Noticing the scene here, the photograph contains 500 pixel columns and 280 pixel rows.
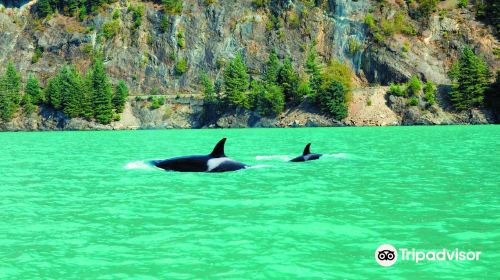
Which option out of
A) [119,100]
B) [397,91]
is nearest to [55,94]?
[119,100]

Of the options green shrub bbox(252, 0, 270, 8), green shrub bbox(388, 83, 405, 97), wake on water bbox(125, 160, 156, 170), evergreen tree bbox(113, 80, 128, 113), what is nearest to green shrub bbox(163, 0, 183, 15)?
green shrub bbox(252, 0, 270, 8)

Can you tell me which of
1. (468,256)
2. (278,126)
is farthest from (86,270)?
(278,126)

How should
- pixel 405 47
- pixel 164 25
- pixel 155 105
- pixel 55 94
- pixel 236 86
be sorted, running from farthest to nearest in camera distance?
pixel 164 25
pixel 405 47
pixel 155 105
pixel 55 94
pixel 236 86

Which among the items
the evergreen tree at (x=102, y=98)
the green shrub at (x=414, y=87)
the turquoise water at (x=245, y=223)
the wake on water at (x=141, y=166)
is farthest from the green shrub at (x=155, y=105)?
the turquoise water at (x=245, y=223)

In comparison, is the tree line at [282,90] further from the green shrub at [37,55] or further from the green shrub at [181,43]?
the green shrub at [37,55]

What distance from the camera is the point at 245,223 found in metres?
15.6

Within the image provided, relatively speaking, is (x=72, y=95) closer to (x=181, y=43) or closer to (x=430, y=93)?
(x=181, y=43)

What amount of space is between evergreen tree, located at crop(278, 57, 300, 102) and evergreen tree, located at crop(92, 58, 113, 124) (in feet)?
150

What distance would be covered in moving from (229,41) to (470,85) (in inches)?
3004

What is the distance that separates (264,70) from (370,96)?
1629 inches

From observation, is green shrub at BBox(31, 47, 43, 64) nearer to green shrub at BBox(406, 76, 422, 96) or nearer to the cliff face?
the cliff face

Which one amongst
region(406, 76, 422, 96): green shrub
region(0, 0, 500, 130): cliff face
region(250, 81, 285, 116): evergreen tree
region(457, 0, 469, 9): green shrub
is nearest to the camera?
region(406, 76, 422, 96): green shrub

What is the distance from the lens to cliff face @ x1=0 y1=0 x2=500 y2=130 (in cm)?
15362

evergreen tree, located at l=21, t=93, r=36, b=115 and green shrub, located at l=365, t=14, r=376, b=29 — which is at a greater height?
green shrub, located at l=365, t=14, r=376, b=29
